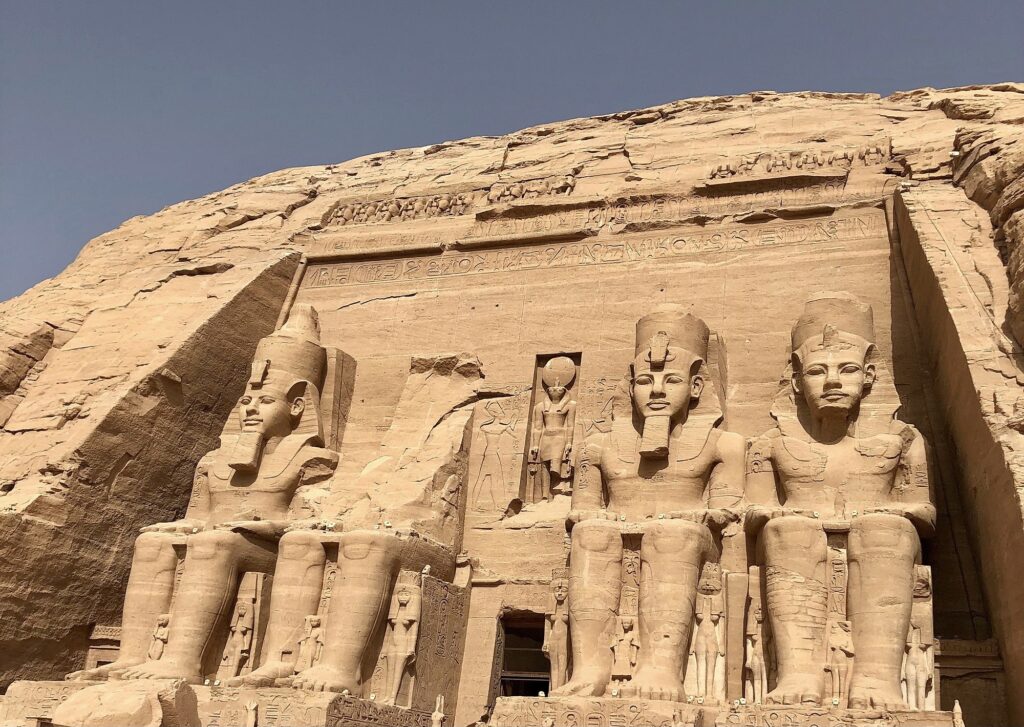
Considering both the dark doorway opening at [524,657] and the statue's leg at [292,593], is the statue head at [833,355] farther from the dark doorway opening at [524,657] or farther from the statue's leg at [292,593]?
the statue's leg at [292,593]

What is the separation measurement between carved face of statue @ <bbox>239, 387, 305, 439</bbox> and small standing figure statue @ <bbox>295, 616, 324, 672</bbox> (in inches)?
61.8

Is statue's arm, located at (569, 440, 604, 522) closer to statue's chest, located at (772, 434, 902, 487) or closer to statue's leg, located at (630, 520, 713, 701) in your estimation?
statue's leg, located at (630, 520, 713, 701)

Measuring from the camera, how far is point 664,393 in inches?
264

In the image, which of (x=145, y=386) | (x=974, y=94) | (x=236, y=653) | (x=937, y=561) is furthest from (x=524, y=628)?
(x=974, y=94)

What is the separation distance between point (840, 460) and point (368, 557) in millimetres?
2940

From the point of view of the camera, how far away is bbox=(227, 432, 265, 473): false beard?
7.36 meters

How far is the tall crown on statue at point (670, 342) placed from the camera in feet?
22.4

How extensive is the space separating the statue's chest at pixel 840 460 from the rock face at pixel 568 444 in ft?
0.08

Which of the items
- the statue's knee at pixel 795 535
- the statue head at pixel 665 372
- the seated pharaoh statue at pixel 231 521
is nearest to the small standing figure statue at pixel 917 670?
the statue's knee at pixel 795 535

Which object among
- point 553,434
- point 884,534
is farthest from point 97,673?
point 884,534

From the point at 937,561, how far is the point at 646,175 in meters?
4.34

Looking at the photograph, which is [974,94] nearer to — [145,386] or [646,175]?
[646,175]

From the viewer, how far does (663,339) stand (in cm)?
688

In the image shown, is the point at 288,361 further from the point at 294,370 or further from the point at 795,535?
the point at 795,535
